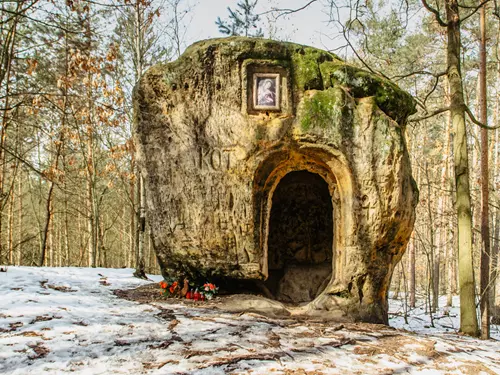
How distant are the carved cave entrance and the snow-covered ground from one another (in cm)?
327

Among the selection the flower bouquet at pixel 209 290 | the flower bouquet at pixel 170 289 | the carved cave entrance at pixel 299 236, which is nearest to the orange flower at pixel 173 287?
the flower bouquet at pixel 170 289

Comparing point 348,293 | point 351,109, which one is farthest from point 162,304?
point 351,109

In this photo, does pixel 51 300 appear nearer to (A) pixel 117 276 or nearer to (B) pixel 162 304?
(B) pixel 162 304

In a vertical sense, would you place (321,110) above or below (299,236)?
above

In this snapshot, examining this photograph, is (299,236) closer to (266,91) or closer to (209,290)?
(209,290)

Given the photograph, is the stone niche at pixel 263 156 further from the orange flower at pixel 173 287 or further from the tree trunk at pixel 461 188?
the tree trunk at pixel 461 188

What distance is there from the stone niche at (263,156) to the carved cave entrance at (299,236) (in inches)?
87.9

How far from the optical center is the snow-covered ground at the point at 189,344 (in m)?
3.11

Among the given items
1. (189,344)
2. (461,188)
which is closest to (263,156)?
(189,344)

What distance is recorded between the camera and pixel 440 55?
14383 millimetres

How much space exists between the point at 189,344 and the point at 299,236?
17.6 feet

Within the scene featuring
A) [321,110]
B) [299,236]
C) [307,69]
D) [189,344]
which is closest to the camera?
[189,344]

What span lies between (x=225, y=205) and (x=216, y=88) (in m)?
1.92

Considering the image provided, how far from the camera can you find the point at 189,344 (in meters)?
3.61
